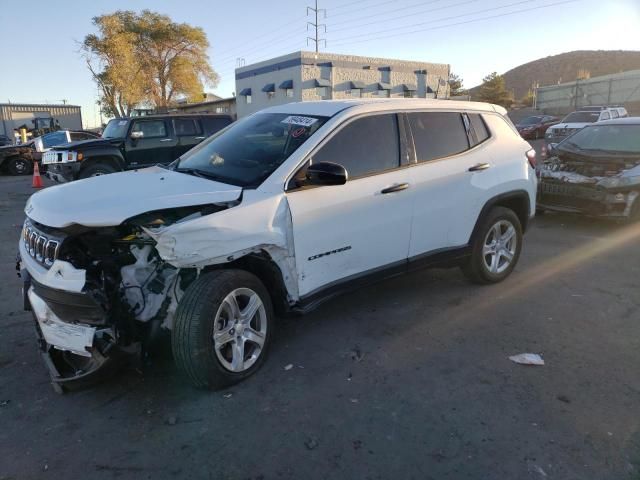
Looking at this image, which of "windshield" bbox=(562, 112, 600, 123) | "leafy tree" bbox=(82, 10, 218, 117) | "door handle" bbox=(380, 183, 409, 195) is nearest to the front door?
"door handle" bbox=(380, 183, 409, 195)

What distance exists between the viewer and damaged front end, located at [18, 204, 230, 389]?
2.89 meters

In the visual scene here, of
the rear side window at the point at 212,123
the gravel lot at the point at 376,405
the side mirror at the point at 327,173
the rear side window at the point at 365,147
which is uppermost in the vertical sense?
the rear side window at the point at 212,123

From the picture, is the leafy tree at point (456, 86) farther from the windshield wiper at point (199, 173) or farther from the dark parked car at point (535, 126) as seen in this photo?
the windshield wiper at point (199, 173)

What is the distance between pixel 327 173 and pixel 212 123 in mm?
9693

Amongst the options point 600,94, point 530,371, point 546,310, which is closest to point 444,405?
point 530,371

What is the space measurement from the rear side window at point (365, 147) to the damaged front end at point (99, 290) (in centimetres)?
104

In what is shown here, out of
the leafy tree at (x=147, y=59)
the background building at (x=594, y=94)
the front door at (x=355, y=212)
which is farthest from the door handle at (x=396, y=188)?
the leafy tree at (x=147, y=59)

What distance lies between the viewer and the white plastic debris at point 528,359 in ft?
11.8

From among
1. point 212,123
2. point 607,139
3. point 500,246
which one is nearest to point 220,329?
point 500,246

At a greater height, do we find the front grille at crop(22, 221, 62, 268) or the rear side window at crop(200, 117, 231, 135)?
the rear side window at crop(200, 117, 231, 135)

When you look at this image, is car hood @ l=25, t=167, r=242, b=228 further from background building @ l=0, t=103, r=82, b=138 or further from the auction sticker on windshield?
background building @ l=0, t=103, r=82, b=138

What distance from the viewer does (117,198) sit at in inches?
123

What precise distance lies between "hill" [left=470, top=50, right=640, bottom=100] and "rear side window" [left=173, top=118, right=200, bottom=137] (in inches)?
3105

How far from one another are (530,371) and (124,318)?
2.78m
